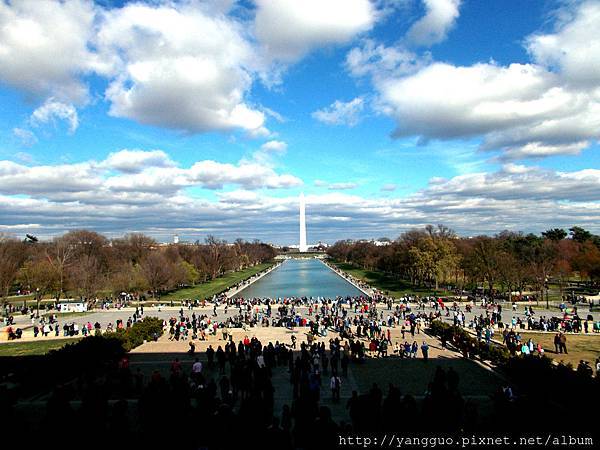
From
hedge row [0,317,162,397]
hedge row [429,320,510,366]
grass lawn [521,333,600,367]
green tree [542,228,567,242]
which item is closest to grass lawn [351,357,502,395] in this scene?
hedge row [429,320,510,366]

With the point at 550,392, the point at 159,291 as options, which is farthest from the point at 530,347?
the point at 159,291

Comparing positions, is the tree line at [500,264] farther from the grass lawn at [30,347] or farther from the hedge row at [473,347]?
the grass lawn at [30,347]

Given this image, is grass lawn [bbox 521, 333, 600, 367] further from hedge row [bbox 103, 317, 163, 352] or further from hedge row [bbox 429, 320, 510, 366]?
hedge row [bbox 103, 317, 163, 352]

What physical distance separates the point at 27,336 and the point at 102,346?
1667 centimetres

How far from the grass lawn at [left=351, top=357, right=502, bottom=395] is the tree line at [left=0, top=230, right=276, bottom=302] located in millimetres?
39462

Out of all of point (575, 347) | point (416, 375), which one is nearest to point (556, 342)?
point (575, 347)

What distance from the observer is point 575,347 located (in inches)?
1017

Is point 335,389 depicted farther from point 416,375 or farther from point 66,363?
point 66,363

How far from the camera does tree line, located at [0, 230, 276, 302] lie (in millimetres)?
53250

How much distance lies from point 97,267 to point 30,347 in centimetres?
4530

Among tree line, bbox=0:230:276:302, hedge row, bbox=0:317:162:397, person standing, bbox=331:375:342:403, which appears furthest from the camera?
tree line, bbox=0:230:276:302

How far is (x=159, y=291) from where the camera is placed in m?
68.4

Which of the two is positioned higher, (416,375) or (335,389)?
(335,389)

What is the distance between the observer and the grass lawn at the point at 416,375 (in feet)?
56.9
